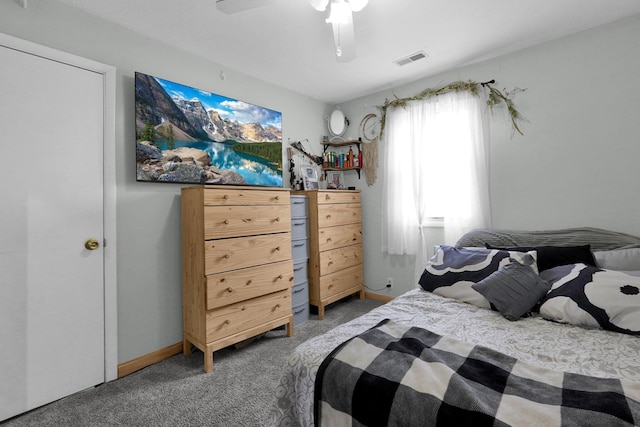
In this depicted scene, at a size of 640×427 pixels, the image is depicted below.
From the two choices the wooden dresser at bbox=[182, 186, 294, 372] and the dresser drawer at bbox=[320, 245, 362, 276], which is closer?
the wooden dresser at bbox=[182, 186, 294, 372]

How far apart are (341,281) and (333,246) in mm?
421

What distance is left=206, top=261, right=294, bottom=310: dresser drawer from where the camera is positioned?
2.16 meters

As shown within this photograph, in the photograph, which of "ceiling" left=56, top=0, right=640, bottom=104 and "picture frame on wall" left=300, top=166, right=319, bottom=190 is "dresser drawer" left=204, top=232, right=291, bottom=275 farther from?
"ceiling" left=56, top=0, right=640, bottom=104

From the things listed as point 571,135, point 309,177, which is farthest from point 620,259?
point 309,177

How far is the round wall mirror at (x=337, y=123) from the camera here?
3.75 meters

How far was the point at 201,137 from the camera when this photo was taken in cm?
252

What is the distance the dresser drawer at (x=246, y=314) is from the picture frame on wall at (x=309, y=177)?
1.27 meters

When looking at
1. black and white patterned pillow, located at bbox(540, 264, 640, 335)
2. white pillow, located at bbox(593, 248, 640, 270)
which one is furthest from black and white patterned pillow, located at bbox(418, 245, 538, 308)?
white pillow, located at bbox(593, 248, 640, 270)

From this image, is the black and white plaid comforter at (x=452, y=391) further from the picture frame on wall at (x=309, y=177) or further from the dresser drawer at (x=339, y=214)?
the picture frame on wall at (x=309, y=177)

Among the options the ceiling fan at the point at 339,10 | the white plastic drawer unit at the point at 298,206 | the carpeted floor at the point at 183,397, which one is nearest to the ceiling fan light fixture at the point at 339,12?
the ceiling fan at the point at 339,10

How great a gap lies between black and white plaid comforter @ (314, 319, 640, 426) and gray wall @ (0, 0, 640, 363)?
1.77m

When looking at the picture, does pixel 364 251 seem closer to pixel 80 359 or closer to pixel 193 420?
pixel 193 420

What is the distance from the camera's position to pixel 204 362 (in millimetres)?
2193

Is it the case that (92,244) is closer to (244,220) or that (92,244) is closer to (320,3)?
(244,220)
